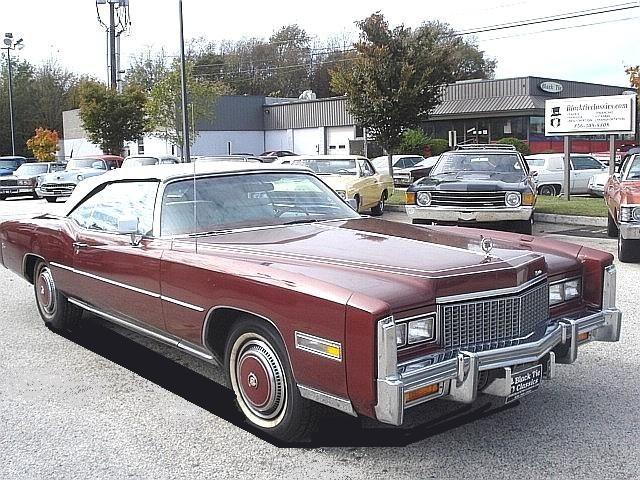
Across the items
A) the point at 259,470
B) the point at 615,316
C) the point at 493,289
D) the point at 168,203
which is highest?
the point at 168,203

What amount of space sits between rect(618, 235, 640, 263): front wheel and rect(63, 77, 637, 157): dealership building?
23.7 m

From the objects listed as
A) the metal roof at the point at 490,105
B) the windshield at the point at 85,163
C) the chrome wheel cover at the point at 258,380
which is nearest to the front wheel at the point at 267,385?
the chrome wheel cover at the point at 258,380

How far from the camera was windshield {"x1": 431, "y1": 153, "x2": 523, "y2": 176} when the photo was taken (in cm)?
1301

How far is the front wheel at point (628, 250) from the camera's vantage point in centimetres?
983

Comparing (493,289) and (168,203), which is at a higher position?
(168,203)

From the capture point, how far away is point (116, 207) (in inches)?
231

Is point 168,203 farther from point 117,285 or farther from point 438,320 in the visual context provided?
point 438,320

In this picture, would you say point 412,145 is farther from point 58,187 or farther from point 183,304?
point 183,304

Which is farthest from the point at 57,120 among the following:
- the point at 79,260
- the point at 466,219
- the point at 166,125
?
the point at 79,260

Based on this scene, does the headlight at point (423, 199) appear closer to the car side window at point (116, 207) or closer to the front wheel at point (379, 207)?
the front wheel at point (379, 207)

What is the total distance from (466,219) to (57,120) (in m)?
60.2

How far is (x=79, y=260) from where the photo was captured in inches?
233

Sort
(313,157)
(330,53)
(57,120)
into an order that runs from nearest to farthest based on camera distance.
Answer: (313,157) → (57,120) → (330,53)

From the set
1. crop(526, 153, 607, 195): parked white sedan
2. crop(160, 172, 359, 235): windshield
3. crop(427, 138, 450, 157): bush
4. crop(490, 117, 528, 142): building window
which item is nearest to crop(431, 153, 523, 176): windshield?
crop(160, 172, 359, 235): windshield
